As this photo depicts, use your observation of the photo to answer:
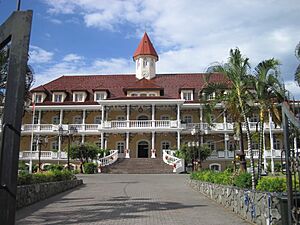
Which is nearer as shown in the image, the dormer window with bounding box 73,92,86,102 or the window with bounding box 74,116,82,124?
the window with bounding box 74,116,82,124

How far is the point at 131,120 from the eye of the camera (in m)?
38.2

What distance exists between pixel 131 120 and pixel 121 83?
27.6 ft

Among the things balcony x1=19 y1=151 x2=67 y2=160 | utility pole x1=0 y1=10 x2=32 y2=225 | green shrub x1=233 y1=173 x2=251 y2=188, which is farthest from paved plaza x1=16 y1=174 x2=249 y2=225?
balcony x1=19 y1=151 x2=67 y2=160

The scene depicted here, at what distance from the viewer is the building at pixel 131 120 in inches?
1425

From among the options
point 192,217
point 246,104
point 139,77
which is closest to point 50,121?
point 139,77

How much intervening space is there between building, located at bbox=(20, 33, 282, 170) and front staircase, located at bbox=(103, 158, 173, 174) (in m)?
2.73

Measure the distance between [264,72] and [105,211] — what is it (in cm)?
798

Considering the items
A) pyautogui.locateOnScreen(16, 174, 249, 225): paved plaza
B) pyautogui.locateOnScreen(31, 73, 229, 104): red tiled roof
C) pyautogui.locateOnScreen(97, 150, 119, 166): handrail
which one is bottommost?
pyautogui.locateOnScreen(16, 174, 249, 225): paved plaza

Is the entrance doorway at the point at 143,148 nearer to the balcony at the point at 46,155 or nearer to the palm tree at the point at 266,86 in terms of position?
the balcony at the point at 46,155

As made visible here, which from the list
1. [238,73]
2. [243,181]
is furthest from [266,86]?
[243,181]

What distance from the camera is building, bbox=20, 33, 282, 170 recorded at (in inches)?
1425

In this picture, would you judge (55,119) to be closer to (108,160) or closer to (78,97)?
(78,97)

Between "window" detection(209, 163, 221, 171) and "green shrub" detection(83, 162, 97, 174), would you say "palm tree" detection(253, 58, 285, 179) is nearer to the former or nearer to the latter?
"green shrub" detection(83, 162, 97, 174)

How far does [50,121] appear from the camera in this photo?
41.4 metres
